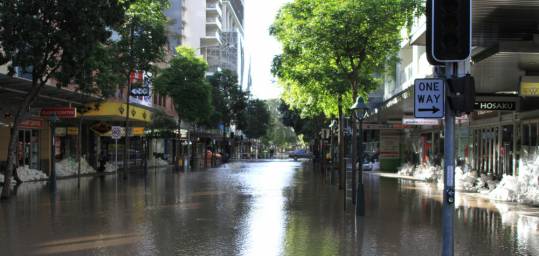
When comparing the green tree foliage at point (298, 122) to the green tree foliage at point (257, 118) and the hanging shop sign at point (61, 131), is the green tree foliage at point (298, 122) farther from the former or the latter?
the hanging shop sign at point (61, 131)

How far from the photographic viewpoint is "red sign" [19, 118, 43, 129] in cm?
2764

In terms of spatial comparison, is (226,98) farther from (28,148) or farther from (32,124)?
(32,124)

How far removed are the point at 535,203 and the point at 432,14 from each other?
12737mm

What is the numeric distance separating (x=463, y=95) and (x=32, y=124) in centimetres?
2584

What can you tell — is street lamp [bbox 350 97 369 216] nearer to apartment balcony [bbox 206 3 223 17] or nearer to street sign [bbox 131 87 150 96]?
street sign [bbox 131 87 150 96]

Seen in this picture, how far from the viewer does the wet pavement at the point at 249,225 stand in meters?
10.3

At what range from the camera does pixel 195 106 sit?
4291cm

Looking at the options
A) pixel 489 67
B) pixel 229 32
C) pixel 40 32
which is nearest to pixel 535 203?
pixel 489 67

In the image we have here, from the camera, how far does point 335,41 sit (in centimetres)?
1911

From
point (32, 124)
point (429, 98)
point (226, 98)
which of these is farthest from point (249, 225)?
point (226, 98)

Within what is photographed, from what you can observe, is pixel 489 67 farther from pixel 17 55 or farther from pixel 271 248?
pixel 17 55

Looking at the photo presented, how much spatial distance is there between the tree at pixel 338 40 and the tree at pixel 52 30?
248 inches

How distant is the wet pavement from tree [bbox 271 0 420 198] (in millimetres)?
2918

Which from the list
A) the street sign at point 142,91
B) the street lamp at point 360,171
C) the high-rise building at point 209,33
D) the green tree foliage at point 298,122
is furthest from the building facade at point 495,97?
the high-rise building at point 209,33
